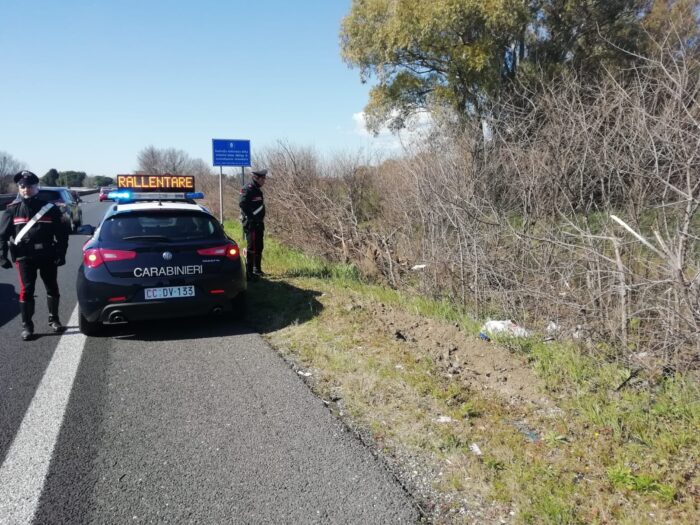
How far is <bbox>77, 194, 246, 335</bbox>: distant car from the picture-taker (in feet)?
18.8

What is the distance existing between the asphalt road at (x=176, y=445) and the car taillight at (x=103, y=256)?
99 centimetres

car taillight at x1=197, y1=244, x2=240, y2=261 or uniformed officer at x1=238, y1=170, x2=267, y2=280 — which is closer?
car taillight at x1=197, y1=244, x2=240, y2=261

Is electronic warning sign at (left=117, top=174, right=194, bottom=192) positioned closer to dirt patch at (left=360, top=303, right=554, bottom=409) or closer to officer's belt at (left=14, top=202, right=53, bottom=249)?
officer's belt at (left=14, top=202, right=53, bottom=249)

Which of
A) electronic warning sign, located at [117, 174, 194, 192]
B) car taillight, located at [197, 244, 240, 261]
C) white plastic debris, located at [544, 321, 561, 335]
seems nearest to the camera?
white plastic debris, located at [544, 321, 561, 335]

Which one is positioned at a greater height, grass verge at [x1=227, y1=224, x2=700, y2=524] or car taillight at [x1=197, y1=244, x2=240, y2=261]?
car taillight at [x1=197, y1=244, x2=240, y2=261]

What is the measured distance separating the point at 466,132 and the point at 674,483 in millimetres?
5252

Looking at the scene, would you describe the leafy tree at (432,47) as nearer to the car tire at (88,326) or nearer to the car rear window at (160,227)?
the car rear window at (160,227)

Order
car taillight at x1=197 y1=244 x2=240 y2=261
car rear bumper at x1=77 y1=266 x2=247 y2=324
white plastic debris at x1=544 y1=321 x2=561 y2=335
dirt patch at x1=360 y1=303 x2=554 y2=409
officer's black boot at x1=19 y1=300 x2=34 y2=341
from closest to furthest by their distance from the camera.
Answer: dirt patch at x1=360 y1=303 x2=554 y2=409
white plastic debris at x1=544 y1=321 x2=561 y2=335
car rear bumper at x1=77 y1=266 x2=247 y2=324
officer's black boot at x1=19 y1=300 x2=34 y2=341
car taillight at x1=197 y1=244 x2=240 y2=261

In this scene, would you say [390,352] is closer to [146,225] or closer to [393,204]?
[146,225]

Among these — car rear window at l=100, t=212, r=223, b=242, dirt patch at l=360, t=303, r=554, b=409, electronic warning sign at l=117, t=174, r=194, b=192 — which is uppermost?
electronic warning sign at l=117, t=174, r=194, b=192

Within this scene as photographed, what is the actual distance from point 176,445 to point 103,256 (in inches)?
123

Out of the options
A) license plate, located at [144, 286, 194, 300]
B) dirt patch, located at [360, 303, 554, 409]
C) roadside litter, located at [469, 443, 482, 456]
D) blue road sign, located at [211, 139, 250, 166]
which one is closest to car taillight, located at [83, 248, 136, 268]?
license plate, located at [144, 286, 194, 300]

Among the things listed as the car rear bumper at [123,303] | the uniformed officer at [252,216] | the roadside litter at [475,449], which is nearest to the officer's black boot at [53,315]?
the car rear bumper at [123,303]

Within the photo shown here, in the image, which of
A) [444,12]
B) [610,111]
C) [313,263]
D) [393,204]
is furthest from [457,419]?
[444,12]
